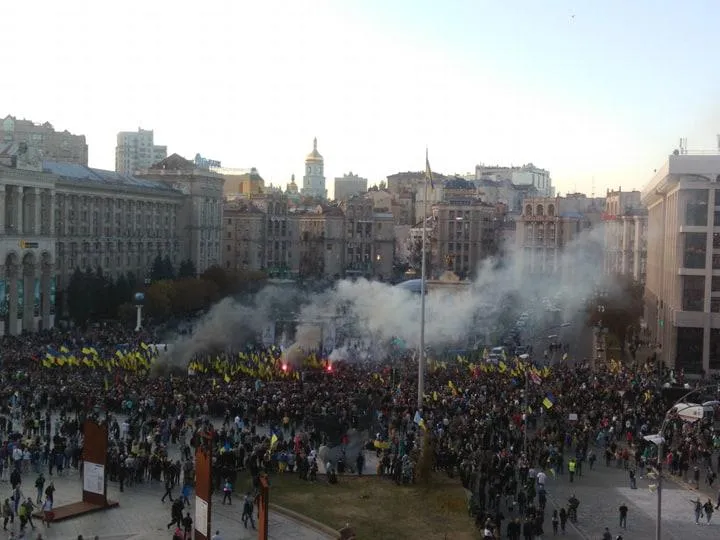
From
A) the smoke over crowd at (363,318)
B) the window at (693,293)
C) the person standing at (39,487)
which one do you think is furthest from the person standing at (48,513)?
the window at (693,293)

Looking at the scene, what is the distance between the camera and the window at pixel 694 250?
4728cm

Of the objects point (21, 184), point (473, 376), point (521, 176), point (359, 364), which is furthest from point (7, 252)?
point (521, 176)

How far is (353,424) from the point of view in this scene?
1115 inches

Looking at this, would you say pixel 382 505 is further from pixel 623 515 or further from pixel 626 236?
pixel 626 236

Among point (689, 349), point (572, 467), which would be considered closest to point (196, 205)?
point (689, 349)

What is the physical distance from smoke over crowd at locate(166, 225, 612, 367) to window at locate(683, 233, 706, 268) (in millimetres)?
11258

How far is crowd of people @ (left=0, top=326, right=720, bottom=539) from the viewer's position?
23719 millimetres

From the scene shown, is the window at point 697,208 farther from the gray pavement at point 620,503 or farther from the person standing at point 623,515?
the person standing at point 623,515

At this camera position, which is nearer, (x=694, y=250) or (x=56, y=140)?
(x=694, y=250)

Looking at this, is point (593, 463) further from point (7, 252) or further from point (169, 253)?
point (169, 253)

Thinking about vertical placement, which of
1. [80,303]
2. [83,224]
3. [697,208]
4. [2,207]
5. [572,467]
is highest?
[697,208]

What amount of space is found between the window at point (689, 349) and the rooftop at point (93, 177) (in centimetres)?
4306

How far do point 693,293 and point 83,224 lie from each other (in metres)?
44.7

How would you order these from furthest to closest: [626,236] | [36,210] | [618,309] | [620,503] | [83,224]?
[626,236] < [83,224] < [36,210] < [618,309] < [620,503]
